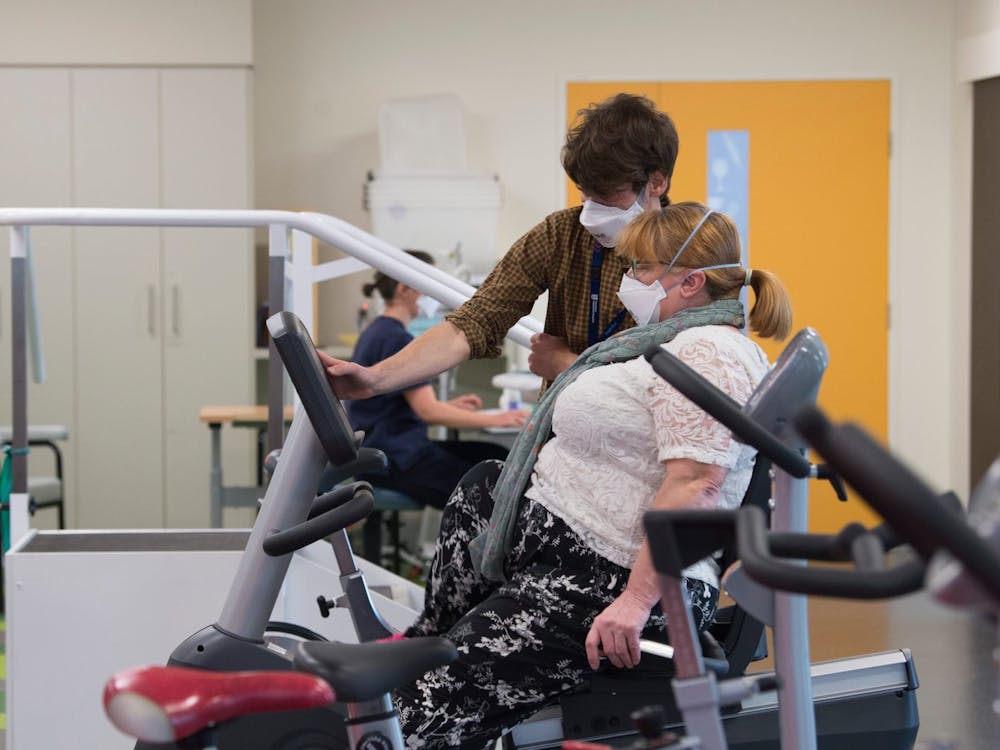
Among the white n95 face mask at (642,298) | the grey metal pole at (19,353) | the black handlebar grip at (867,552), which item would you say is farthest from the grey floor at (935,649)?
the black handlebar grip at (867,552)

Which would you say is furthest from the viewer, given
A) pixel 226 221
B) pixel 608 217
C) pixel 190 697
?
pixel 226 221

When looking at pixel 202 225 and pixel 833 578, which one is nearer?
pixel 833 578

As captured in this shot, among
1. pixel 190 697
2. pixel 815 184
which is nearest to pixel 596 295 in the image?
pixel 190 697

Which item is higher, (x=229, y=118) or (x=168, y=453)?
(x=229, y=118)

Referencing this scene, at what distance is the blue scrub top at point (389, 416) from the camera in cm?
390

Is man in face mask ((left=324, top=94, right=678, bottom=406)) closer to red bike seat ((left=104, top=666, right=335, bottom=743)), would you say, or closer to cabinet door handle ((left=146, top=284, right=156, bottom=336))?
Answer: red bike seat ((left=104, top=666, right=335, bottom=743))

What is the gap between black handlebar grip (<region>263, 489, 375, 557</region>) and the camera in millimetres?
1438

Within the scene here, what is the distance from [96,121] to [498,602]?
4.16 m

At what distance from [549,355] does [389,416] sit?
2001 mm

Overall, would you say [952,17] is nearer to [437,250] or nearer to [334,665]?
[437,250]

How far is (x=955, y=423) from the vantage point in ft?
18.7

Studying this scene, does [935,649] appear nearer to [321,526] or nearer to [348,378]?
[348,378]

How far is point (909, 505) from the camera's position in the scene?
Result: 2.11ft

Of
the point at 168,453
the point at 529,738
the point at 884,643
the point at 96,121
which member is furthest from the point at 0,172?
the point at 529,738
